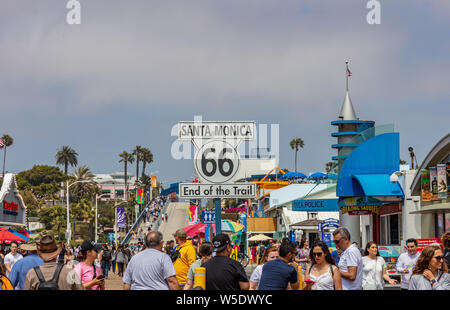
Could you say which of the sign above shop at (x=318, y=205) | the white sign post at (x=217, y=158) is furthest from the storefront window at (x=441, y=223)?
the white sign post at (x=217, y=158)

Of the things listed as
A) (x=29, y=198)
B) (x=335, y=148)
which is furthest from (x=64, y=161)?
(x=335, y=148)

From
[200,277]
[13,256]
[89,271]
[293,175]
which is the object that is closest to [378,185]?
[13,256]

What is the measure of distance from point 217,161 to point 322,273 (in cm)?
513

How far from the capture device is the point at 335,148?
41.4m

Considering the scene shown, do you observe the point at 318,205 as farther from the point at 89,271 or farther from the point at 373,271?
the point at 89,271

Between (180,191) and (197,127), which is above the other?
(197,127)

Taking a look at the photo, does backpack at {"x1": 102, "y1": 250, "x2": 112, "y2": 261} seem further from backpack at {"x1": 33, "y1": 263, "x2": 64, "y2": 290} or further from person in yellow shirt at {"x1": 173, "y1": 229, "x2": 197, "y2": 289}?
backpack at {"x1": 33, "y1": 263, "x2": 64, "y2": 290}

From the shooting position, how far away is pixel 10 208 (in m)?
49.5

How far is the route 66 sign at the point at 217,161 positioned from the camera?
45.8 feet

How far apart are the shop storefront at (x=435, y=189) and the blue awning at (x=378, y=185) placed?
1680 mm

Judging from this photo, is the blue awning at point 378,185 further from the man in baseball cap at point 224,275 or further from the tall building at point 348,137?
the man in baseball cap at point 224,275

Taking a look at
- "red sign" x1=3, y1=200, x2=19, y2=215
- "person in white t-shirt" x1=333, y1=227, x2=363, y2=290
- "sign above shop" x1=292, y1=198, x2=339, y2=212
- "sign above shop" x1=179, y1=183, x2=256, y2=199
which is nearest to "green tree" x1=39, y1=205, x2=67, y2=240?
"red sign" x1=3, y1=200, x2=19, y2=215
